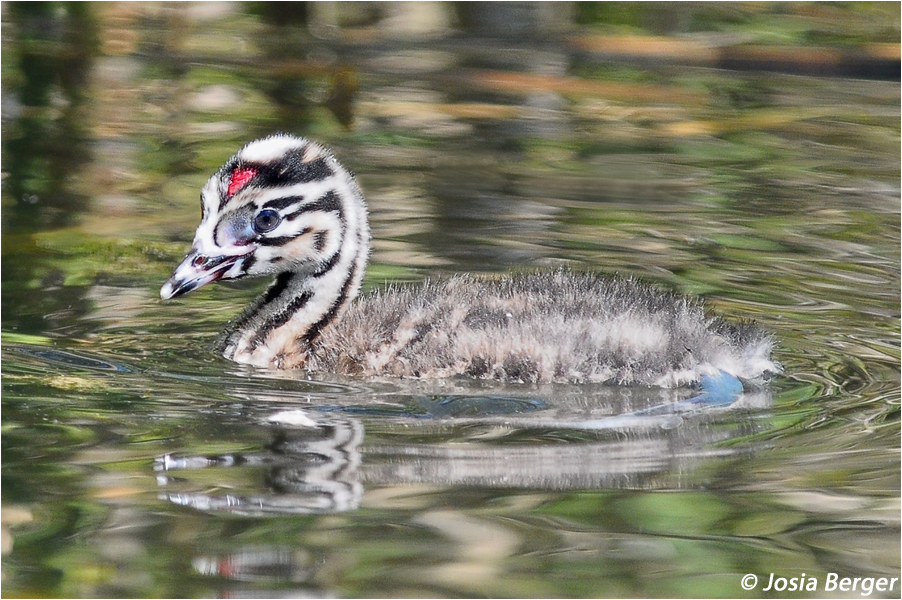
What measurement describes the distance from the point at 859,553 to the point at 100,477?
2.70 m

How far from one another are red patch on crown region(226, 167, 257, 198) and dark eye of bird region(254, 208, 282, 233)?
161mm

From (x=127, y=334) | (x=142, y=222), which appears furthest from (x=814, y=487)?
(x=142, y=222)

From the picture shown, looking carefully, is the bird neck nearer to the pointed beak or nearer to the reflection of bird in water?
the pointed beak

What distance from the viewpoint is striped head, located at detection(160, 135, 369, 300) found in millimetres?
7094

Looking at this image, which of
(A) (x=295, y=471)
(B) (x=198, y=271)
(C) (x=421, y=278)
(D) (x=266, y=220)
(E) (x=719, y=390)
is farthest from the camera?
(C) (x=421, y=278)

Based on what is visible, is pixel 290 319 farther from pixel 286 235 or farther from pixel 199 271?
pixel 199 271

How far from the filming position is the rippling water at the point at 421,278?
5066mm

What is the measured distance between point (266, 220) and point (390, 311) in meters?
A: 0.73

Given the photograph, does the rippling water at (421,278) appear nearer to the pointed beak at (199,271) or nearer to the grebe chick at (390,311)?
the grebe chick at (390,311)

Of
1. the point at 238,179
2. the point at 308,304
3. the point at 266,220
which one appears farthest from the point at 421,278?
the point at 238,179

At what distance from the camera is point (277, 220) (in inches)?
283

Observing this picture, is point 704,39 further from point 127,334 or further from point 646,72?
point 127,334

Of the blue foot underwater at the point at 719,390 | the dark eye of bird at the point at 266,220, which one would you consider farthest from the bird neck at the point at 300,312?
the blue foot underwater at the point at 719,390

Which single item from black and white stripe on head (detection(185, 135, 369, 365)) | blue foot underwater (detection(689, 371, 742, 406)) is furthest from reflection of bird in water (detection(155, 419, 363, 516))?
blue foot underwater (detection(689, 371, 742, 406))
